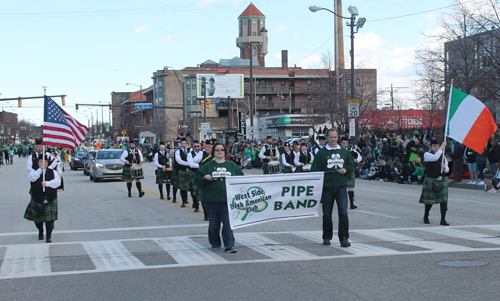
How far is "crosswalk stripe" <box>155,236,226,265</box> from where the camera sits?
8.17 metres

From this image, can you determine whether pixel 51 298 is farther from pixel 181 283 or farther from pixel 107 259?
pixel 107 259

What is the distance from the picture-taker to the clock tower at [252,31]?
400 feet

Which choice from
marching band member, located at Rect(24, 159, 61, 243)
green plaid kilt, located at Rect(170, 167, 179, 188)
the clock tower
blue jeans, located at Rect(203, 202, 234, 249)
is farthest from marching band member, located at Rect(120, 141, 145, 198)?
the clock tower

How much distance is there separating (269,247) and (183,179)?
698 centimetres

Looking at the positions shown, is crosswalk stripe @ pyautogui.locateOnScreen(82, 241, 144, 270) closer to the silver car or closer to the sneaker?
the sneaker

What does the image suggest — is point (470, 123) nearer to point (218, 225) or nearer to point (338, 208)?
point (338, 208)

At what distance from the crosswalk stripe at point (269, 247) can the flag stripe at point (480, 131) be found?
4.82 m

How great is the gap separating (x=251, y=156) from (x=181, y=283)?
3252 centimetres

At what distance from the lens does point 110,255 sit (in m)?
8.77

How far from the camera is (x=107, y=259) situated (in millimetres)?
8453

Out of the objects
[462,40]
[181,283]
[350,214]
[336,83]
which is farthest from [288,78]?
[181,283]

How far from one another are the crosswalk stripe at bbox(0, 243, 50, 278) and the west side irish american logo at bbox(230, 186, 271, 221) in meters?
2.91

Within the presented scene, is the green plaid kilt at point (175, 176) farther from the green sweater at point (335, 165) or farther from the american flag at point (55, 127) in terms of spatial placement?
the green sweater at point (335, 165)

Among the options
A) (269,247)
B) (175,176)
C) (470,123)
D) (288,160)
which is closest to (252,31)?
(288,160)
